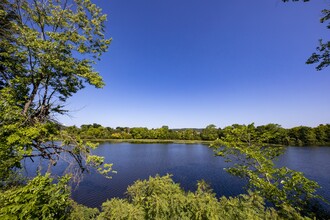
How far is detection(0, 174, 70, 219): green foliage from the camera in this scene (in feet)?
12.0

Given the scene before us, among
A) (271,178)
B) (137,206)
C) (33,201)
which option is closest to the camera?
(33,201)

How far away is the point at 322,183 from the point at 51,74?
36.4m

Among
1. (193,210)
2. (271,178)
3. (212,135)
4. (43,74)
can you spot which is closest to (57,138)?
(43,74)

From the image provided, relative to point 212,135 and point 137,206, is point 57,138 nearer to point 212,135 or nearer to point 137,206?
point 137,206

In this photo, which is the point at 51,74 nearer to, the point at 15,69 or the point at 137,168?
the point at 15,69

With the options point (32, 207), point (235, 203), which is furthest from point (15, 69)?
point (235, 203)

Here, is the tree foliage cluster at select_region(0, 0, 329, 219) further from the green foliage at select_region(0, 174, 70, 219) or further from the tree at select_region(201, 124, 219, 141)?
the tree at select_region(201, 124, 219, 141)

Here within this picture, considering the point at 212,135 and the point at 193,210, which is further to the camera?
the point at 212,135

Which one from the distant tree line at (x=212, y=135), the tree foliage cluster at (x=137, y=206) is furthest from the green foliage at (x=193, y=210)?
the distant tree line at (x=212, y=135)

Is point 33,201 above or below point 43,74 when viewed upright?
below

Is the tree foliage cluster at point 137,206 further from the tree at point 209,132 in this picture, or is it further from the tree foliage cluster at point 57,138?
the tree at point 209,132

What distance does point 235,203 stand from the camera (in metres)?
6.30

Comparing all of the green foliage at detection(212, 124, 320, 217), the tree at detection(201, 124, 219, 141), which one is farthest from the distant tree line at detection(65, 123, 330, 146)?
the green foliage at detection(212, 124, 320, 217)

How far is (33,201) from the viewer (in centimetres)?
384
